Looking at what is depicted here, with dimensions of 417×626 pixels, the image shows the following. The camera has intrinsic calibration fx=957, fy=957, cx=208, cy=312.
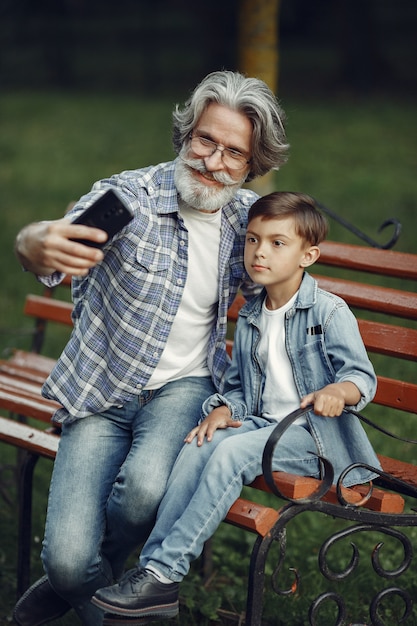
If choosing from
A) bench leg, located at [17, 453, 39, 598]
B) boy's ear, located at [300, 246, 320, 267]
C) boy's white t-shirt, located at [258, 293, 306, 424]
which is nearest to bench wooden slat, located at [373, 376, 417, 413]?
boy's white t-shirt, located at [258, 293, 306, 424]

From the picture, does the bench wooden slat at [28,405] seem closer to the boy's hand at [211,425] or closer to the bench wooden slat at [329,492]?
the boy's hand at [211,425]

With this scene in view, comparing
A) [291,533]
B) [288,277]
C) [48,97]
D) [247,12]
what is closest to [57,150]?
[48,97]

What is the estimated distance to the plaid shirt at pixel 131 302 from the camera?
10.5ft

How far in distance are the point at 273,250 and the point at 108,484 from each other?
0.96m

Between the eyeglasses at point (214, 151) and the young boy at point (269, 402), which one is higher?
the eyeglasses at point (214, 151)

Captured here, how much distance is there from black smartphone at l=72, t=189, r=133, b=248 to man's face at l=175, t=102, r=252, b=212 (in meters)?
0.47

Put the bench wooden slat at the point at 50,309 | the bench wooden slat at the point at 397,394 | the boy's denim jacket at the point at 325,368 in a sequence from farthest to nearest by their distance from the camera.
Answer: the bench wooden slat at the point at 50,309
the bench wooden slat at the point at 397,394
the boy's denim jacket at the point at 325,368

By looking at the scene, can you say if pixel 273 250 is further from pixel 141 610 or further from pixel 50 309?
pixel 50 309

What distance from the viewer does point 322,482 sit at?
293 cm

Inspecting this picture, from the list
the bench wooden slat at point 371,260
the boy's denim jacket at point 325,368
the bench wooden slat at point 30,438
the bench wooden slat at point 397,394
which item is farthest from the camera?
the bench wooden slat at point 371,260

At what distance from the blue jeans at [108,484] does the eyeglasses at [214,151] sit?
77cm

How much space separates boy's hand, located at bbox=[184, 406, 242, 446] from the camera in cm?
302

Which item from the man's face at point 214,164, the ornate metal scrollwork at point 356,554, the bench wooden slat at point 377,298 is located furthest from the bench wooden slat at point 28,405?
the ornate metal scrollwork at point 356,554

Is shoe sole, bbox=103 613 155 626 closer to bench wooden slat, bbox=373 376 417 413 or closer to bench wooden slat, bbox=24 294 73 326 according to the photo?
bench wooden slat, bbox=373 376 417 413
